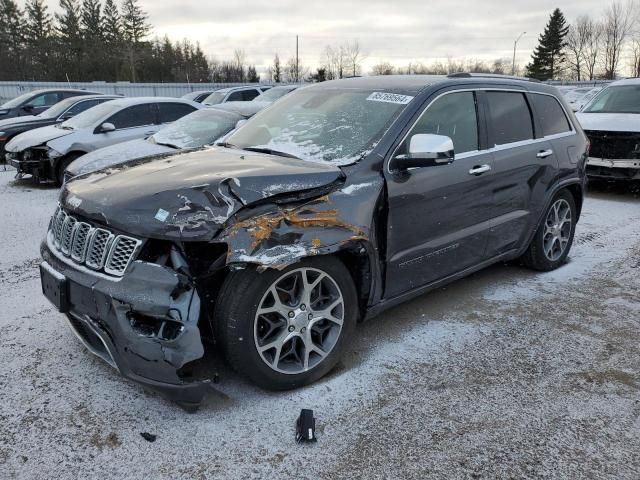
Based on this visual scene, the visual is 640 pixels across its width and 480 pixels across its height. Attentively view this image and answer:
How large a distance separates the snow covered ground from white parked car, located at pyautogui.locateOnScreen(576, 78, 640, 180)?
16.4 ft

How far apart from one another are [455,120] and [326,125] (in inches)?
38.1

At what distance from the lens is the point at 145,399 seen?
304cm

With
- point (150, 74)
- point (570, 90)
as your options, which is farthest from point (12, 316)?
point (150, 74)

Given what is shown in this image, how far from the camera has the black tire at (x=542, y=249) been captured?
500 cm

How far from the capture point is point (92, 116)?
9.80 metres

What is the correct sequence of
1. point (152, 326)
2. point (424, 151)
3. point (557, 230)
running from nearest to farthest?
point (152, 326)
point (424, 151)
point (557, 230)

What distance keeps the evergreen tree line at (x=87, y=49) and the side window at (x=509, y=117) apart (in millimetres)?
47172

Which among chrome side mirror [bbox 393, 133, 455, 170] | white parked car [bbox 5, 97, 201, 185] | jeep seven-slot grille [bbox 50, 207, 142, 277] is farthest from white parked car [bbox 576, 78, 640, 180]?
jeep seven-slot grille [bbox 50, 207, 142, 277]

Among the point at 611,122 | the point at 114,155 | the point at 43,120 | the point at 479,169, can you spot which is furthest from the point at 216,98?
the point at 479,169

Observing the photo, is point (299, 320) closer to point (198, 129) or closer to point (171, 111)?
point (198, 129)

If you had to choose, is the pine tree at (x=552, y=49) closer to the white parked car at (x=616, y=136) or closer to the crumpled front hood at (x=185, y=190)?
the white parked car at (x=616, y=136)

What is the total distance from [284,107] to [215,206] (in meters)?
1.96

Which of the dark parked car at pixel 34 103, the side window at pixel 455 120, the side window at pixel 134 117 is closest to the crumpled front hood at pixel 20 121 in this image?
the dark parked car at pixel 34 103

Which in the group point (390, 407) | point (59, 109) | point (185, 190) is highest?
point (59, 109)
